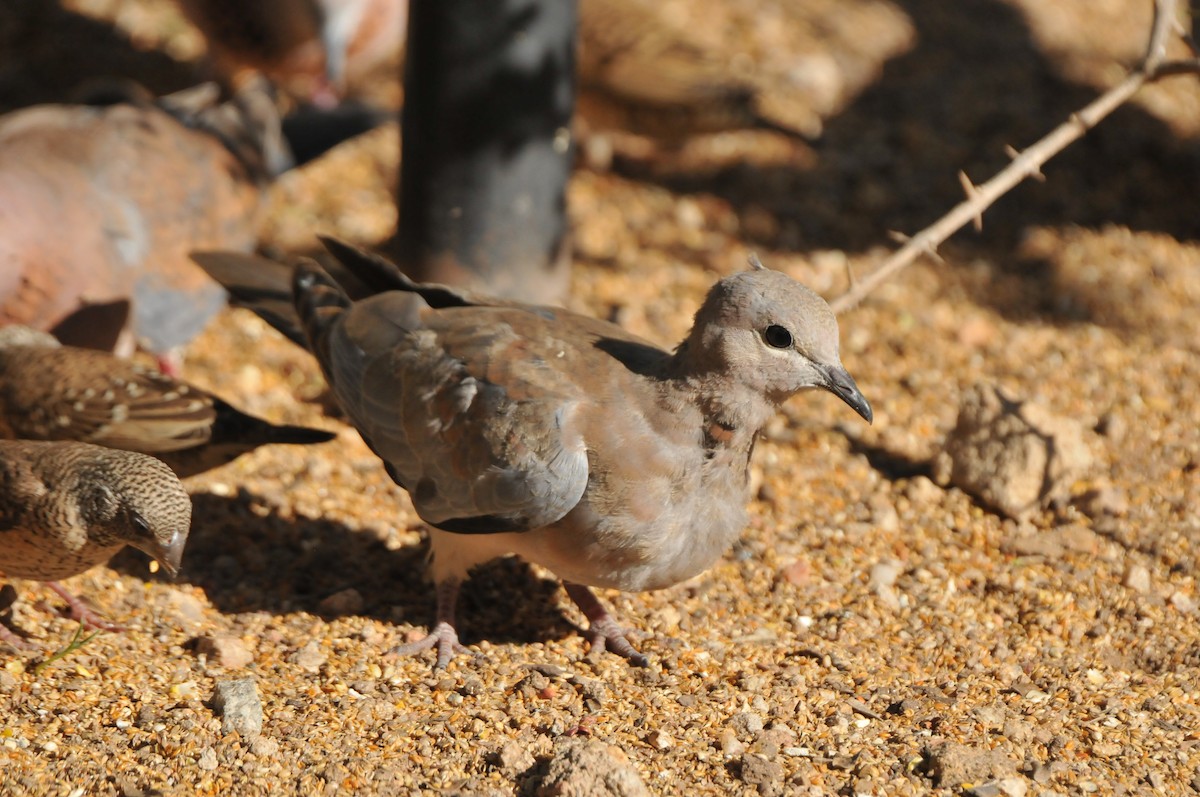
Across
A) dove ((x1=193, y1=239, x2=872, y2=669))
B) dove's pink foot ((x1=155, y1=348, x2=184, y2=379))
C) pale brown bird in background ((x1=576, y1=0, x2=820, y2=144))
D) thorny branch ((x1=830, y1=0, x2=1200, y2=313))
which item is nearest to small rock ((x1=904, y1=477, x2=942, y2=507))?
thorny branch ((x1=830, y1=0, x2=1200, y2=313))

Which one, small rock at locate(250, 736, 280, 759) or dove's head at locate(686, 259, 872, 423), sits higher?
dove's head at locate(686, 259, 872, 423)

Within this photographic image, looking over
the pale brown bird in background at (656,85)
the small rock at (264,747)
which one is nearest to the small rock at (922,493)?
the small rock at (264,747)

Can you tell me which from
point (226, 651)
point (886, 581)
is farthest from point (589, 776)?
point (886, 581)

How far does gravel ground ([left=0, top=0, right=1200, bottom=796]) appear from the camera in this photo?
3.40 m

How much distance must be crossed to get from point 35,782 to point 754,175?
5230mm

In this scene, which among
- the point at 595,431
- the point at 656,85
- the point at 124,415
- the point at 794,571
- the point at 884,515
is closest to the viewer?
the point at 595,431

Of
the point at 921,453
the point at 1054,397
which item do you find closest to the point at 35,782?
the point at 921,453

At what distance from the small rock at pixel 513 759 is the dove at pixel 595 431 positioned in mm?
585

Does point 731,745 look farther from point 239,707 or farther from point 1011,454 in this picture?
point 1011,454

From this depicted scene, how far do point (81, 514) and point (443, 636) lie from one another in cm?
110

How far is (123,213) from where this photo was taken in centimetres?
535

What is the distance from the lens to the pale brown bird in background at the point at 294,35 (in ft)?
22.1

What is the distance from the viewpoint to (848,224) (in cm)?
697

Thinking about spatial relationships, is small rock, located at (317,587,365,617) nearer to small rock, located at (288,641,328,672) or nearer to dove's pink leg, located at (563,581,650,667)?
small rock, located at (288,641,328,672)
